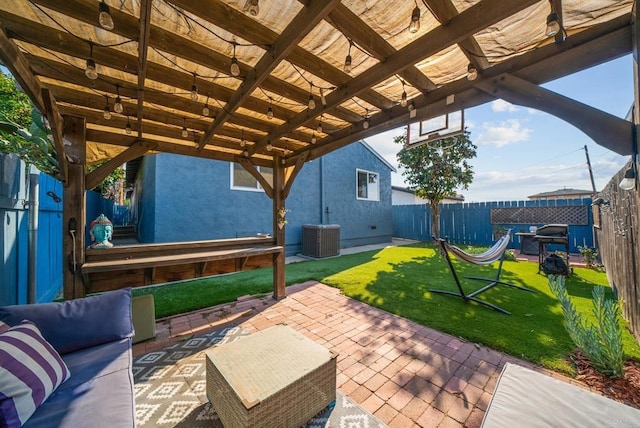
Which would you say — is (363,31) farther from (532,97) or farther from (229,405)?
(229,405)

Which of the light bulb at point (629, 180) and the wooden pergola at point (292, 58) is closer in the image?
the wooden pergola at point (292, 58)

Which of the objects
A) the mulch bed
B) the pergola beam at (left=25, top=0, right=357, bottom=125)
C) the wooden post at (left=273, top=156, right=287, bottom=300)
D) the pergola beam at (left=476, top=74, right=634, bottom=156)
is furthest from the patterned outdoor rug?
the pergola beam at (left=25, top=0, right=357, bottom=125)

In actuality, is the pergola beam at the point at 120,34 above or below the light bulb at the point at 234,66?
above

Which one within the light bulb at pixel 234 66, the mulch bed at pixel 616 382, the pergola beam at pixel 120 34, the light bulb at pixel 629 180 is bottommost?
the mulch bed at pixel 616 382

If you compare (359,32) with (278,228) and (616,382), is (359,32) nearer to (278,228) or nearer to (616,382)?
(278,228)

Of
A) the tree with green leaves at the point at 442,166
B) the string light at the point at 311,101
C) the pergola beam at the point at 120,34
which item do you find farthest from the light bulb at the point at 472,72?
the tree with green leaves at the point at 442,166

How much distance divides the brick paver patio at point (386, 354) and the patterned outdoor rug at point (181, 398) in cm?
16

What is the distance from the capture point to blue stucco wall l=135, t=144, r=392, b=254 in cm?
593

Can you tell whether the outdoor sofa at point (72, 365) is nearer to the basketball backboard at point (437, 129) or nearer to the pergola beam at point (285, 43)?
the pergola beam at point (285, 43)

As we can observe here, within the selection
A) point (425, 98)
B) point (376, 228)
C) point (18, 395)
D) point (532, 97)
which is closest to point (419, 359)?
point (532, 97)

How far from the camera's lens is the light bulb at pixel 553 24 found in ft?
4.73

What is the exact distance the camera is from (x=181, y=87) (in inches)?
92.3

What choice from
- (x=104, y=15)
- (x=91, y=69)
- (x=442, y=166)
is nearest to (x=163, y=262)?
(x=91, y=69)

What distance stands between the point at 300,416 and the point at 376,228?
10.00 m
